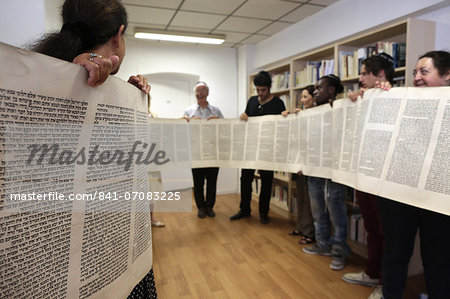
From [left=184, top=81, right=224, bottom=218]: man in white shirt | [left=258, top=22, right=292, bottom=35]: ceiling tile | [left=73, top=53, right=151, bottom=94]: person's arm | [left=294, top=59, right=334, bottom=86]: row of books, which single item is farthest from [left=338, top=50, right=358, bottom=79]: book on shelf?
[left=73, top=53, right=151, bottom=94]: person's arm

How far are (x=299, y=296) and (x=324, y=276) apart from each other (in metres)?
0.35

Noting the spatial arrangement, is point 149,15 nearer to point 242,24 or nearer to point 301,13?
point 242,24

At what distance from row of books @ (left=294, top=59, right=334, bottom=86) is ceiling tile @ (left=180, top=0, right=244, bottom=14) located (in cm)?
111

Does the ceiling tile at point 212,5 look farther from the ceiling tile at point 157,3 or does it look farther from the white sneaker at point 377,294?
the white sneaker at point 377,294

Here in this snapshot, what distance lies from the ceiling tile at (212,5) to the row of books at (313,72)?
43.9 inches

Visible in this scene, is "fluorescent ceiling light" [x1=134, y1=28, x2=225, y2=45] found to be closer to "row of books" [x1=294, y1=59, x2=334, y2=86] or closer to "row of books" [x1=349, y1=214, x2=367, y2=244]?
"row of books" [x1=294, y1=59, x2=334, y2=86]

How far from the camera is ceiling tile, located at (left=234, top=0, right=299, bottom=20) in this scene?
9.61 feet

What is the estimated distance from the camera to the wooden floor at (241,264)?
6.05ft

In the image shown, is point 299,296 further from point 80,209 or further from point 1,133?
point 1,133

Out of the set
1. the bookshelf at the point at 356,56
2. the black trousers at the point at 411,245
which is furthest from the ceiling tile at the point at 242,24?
the black trousers at the point at 411,245

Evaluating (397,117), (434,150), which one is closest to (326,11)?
(397,117)

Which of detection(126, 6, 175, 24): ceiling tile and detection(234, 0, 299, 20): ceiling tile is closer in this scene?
detection(234, 0, 299, 20): ceiling tile

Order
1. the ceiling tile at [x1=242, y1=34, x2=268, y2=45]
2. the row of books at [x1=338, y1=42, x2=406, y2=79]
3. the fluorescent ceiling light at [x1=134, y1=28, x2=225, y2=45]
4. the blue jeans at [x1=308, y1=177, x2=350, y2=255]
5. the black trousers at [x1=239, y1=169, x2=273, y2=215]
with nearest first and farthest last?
the blue jeans at [x1=308, y1=177, x2=350, y2=255] < the row of books at [x1=338, y1=42, x2=406, y2=79] < the black trousers at [x1=239, y1=169, x2=273, y2=215] < the fluorescent ceiling light at [x1=134, y1=28, x2=225, y2=45] < the ceiling tile at [x1=242, y1=34, x2=268, y2=45]

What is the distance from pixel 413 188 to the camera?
1.13 m
